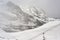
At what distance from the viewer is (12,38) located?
0.99m

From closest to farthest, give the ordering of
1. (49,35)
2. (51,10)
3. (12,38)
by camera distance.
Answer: (12,38)
(49,35)
(51,10)

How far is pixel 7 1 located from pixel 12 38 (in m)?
0.38

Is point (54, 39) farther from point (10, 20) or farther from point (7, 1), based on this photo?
point (7, 1)

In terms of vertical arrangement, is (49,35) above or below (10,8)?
below

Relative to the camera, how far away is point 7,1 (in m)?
1.15

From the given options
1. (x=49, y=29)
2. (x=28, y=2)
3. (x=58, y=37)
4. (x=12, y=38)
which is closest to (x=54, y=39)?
(x=58, y=37)

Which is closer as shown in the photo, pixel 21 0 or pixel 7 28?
pixel 7 28

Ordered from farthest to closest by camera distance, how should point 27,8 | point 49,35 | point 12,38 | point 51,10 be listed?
point 51,10 < point 27,8 < point 49,35 < point 12,38

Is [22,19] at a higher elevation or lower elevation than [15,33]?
higher

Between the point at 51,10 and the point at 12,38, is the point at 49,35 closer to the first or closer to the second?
the point at 12,38

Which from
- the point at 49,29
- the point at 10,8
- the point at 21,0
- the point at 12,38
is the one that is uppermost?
the point at 21,0

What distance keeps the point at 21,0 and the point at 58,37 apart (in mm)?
522

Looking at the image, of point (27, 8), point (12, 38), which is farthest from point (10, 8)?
point (12, 38)

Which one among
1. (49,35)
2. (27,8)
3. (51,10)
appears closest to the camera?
(49,35)
